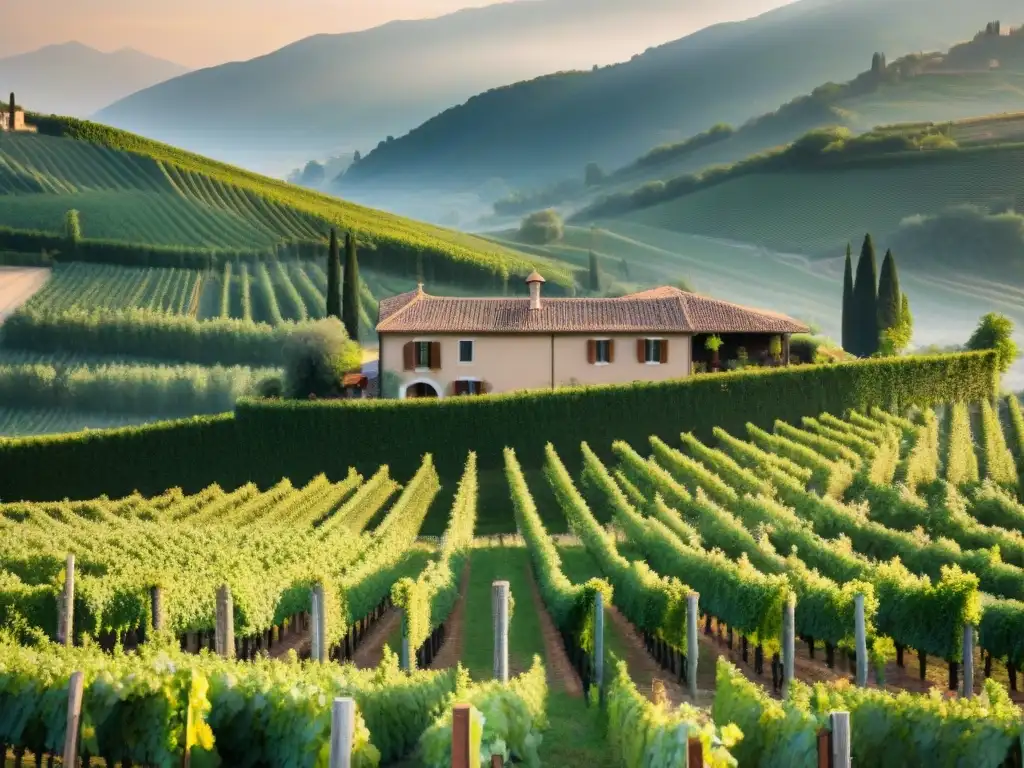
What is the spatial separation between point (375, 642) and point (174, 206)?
236ft

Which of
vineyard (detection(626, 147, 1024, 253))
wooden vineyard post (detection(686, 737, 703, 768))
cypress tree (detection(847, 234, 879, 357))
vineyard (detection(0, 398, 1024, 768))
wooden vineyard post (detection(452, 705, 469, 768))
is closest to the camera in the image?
wooden vineyard post (detection(452, 705, 469, 768))

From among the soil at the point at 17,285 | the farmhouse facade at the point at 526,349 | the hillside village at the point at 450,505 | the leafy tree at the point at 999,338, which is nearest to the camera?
the hillside village at the point at 450,505

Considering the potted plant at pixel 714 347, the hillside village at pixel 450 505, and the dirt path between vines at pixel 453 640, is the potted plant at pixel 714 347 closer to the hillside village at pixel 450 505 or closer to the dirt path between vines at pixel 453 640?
the hillside village at pixel 450 505

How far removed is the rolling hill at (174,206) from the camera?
78.3m

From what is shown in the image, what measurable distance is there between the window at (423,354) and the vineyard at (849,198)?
306 ft

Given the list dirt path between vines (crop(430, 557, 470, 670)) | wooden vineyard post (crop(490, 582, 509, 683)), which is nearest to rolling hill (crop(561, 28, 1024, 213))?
dirt path between vines (crop(430, 557, 470, 670))

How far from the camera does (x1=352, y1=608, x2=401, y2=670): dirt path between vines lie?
52.3ft

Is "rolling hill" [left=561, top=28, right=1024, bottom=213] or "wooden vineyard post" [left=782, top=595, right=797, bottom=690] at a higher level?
"rolling hill" [left=561, top=28, right=1024, bottom=213]

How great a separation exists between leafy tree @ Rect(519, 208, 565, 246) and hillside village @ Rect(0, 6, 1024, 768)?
2473 centimetres

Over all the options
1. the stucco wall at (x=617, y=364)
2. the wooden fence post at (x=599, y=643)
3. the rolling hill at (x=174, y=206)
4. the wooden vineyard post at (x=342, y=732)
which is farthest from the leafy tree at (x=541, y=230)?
the wooden vineyard post at (x=342, y=732)

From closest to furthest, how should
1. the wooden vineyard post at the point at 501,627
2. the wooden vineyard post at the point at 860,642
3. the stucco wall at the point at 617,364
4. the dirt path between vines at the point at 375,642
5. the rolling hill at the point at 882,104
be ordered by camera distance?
the wooden vineyard post at the point at 501,627
the wooden vineyard post at the point at 860,642
the dirt path between vines at the point at 375,642
the stucco wall at the point at 617,364
the rolling hill at the point at 882,104

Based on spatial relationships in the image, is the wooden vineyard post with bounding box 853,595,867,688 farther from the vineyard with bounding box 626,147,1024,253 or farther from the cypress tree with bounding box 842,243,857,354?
the vineyard with bounding box 626,147,1024,253

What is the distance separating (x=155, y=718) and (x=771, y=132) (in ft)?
568

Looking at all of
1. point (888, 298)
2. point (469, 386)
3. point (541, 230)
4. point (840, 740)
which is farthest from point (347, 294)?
point (541, 230)
